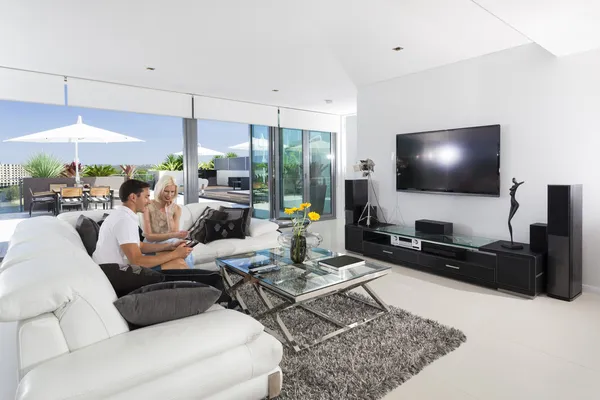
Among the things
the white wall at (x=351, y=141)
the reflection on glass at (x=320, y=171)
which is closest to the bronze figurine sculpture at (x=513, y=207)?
the white wall at (x=351, y=141)

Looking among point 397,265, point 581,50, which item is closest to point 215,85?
point 397,265

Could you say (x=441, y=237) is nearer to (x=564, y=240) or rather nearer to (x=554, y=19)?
(x=564, y=240)

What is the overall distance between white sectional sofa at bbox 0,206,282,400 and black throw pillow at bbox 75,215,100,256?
3.71ft

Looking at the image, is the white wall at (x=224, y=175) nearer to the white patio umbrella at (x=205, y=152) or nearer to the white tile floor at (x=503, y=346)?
the white patio umbrella at (x=205, y=152)

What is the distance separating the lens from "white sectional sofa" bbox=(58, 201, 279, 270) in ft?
12.6

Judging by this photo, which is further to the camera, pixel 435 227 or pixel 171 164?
pixel 171 164

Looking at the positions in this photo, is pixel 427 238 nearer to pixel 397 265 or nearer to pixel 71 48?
pixel 397 265

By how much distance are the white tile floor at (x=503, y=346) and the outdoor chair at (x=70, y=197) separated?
314 cm

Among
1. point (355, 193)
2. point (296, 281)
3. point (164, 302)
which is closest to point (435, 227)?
point (355, 193)

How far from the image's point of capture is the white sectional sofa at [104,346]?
1278 millimetres

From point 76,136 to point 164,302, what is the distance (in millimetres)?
4897

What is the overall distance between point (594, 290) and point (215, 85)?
17.1 ft

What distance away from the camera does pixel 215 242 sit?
13.4 ft

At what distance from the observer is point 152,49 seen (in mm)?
3922
